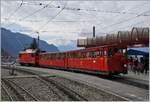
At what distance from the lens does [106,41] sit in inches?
1833

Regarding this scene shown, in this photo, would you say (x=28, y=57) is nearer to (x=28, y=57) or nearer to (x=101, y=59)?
(x=28, y=57)

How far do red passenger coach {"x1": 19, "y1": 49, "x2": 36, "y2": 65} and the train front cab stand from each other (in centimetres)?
2960

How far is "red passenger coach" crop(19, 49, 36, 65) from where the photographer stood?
55013mm

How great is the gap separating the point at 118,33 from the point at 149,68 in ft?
49.6

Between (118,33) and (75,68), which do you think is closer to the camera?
(75,68)

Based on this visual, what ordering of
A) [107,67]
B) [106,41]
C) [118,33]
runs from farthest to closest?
[106,41]
[118,33]
[107,67]

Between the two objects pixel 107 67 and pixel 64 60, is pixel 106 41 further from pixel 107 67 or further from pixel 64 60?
pixel 107 67

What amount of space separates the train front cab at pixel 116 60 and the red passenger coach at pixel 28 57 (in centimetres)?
2960

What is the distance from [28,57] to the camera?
57.8m

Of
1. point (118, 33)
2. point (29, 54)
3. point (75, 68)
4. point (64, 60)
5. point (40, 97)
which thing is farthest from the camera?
point (29, 54)

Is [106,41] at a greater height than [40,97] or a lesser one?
greater

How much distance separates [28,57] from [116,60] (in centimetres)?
3369

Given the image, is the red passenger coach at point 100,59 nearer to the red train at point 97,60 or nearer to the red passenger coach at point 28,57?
the red train at point 97,60

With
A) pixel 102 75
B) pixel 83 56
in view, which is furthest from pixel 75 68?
pixel 102 75
